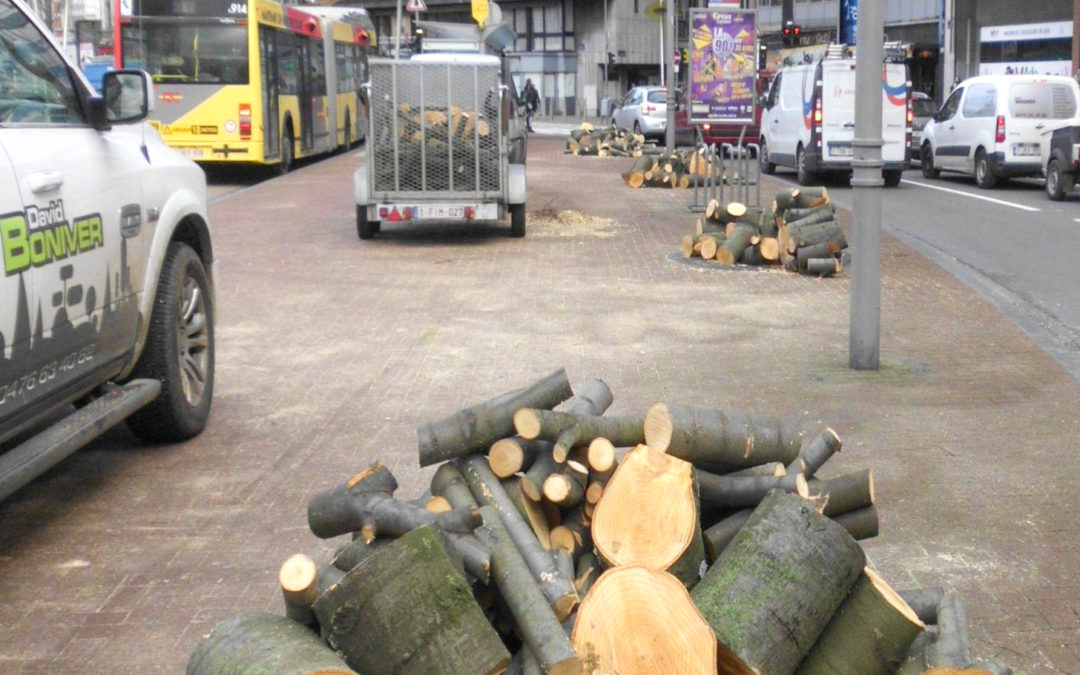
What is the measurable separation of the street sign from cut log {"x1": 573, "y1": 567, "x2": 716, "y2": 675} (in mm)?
27521

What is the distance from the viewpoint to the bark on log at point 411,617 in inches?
145

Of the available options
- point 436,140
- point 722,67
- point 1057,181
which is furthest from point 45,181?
point 1057,181

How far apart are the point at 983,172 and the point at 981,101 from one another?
1296mm

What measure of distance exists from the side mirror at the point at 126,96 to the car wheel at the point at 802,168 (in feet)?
63.0

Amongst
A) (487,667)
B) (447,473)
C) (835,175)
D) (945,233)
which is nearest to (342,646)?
(487,667)

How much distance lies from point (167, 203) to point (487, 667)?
3908 mm

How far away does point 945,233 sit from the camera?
1716 cm

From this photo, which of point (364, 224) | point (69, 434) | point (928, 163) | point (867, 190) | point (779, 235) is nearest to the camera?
point (69, 434)

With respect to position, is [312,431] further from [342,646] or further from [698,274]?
[698,274]

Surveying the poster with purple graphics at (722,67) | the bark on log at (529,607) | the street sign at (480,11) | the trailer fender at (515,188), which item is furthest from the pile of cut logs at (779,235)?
the street sign at (480,11)

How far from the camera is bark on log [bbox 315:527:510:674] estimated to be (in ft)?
12.1

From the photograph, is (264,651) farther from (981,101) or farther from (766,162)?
(766,162)

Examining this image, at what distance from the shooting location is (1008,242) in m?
16.2

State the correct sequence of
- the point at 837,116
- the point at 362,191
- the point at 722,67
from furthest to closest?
the point at 837,116, the point at 722,67, the point at 362,191
